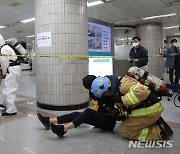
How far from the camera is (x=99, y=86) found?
6.87ft

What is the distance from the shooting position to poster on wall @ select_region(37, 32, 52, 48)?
343 centimetres

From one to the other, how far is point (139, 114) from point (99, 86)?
20.9 inches

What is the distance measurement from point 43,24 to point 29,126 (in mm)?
1898

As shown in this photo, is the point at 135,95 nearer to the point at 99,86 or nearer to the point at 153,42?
the point at 99,86

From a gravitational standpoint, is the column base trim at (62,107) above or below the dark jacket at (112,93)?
below

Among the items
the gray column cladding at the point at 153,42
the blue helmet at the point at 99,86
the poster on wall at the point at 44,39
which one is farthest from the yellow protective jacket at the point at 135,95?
the gray column cladding at the point at 153,42

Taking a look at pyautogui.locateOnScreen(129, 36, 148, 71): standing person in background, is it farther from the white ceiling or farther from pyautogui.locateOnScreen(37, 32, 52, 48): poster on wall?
the white ceiling

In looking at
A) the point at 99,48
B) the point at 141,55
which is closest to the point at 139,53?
the point at 141,55

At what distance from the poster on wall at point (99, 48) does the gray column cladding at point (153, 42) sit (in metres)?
5.05

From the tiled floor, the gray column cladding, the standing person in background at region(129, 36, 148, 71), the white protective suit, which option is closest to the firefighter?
the tiled floor

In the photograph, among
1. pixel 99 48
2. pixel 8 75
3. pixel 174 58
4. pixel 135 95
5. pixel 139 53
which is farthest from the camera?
pixel 174 58

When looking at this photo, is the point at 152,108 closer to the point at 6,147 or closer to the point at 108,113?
the point at 108,113

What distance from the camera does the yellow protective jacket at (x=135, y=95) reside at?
1881 millimetres

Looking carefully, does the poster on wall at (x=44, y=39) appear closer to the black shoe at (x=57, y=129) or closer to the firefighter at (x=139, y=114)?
the firefighter at (x=139, y=114)
